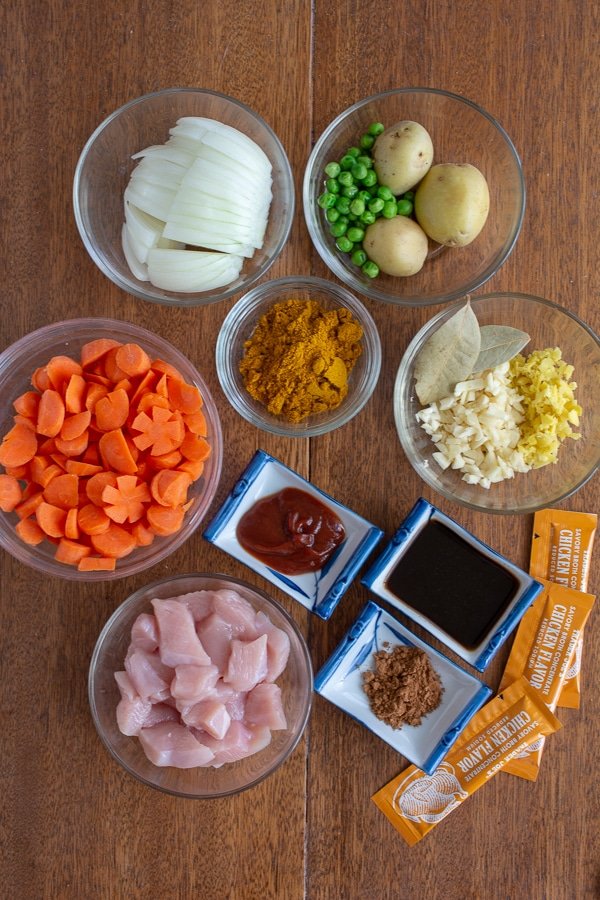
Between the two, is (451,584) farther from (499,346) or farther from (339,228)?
(339,228)

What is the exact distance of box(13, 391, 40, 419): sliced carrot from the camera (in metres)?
1.57

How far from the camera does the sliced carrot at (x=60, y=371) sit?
5.11 ft

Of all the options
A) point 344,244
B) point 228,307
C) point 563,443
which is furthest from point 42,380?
point 563,443

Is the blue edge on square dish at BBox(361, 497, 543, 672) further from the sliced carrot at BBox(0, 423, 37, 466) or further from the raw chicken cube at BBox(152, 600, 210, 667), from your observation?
the sliced carrot at BBox(0, 423, 37, 466)

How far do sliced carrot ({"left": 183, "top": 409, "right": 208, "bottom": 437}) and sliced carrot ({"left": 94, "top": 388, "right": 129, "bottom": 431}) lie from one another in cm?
15

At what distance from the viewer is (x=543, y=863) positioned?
185 centimetres

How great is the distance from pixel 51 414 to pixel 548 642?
4.79ft

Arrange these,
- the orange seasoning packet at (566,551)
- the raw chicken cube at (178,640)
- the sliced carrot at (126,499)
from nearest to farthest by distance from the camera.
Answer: the sliced carrot at (126,499), the raw chicken cube at (178,640), the orange seasoning packet at (566,551)

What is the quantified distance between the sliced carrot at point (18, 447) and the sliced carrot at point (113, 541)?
257 mm

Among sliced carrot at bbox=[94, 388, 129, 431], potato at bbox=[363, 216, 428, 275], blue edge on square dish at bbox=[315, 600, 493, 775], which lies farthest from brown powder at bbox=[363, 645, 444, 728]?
potato at bbox=[363, 216, 428, 275]

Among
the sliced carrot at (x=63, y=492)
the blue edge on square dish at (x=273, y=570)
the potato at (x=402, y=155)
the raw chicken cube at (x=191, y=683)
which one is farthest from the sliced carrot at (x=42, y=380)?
the potato at (x=402, y=155)

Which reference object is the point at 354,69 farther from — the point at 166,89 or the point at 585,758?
the point at 585,758

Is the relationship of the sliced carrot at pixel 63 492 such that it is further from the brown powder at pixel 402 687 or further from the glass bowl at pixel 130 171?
the brown powder at pixel 402 687

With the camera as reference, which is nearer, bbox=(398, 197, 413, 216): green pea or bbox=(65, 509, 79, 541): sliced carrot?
bbox=(65, 509, 79, 541): sliced carrot
